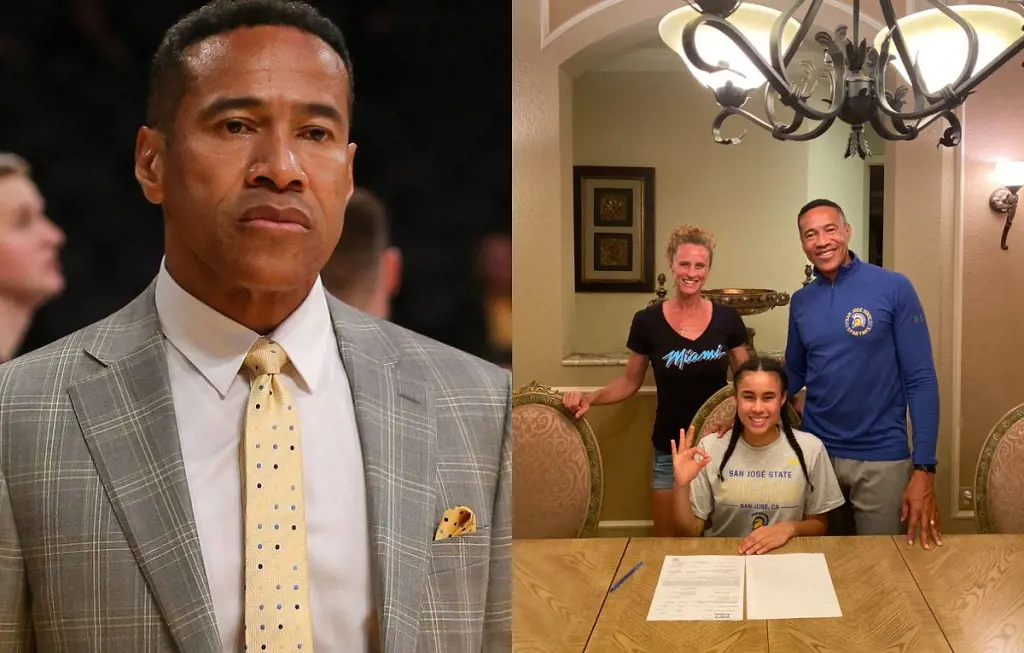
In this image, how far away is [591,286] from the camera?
1479 millimetres

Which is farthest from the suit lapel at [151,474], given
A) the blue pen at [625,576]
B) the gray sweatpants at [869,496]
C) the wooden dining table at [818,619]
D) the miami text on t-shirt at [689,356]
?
the gray sweatpants at [869,496]

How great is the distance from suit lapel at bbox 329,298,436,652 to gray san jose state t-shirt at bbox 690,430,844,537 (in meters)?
0.85

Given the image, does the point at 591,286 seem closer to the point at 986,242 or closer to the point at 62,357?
the point at 986,242

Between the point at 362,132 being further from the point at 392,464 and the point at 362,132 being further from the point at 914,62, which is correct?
the point at 914,62

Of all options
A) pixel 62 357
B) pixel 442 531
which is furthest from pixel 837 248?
pixel 62 357

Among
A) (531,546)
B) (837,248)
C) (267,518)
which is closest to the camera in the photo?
(267,518)

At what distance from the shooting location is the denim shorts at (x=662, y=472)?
4.97 ft

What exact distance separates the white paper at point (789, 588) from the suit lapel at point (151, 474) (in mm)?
944

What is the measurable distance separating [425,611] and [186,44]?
0.55m

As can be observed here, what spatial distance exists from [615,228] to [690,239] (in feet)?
0.45

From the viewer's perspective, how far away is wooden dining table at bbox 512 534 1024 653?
126cm

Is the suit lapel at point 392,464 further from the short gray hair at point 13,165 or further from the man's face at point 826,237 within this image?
the man's face at point 826,237

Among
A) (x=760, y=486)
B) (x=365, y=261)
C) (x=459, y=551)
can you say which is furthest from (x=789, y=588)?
(x=365, y=261)

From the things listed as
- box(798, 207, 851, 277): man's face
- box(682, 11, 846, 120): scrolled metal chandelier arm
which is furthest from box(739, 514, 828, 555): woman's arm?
box(682, 11, 846, 120): scrolled metal chandelier arm
